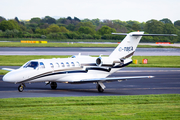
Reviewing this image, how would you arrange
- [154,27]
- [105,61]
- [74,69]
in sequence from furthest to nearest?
[154,27]
[105,61]
[74,69]

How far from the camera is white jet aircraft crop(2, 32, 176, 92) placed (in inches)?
844

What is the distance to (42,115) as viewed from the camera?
13.4m

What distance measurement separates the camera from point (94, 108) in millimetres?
Answer: 15164

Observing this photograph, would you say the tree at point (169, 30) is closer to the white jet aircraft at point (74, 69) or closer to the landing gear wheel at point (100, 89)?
the white jet aircraft at point (74, 69)

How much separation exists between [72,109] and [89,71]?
9.43 metres

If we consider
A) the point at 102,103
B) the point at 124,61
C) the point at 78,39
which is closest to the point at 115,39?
the point at 78,39

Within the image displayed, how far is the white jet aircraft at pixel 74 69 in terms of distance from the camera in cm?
2144

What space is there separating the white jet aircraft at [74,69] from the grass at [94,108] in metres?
4.07

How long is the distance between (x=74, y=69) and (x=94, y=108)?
863cm

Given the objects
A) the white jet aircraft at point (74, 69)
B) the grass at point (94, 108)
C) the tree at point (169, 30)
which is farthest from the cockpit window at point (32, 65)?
the tree at point (169, 30)

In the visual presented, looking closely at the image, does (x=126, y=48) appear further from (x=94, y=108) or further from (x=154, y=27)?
(x=154, y=27)

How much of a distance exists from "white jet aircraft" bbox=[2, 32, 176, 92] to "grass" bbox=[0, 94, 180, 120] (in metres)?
4.07

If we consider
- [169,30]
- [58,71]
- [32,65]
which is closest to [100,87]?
[58,71]

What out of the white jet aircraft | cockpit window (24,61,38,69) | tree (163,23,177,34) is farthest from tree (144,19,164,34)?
cockpit window (24,61,38,69)
